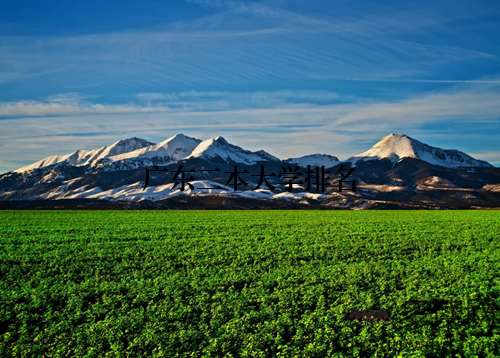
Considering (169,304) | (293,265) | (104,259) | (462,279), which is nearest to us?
(169,304)

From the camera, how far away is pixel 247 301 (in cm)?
1580

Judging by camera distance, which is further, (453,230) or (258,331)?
(453,230)

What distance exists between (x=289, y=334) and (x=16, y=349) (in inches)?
323

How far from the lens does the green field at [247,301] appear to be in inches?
493

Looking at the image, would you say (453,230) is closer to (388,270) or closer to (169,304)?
(388,270)

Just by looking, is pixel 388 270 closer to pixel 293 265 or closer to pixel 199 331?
pixel 293 265

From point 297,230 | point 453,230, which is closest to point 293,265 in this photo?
point 297,230

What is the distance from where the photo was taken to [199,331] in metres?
13.4

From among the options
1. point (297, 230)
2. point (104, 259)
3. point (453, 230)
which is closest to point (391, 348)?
point (104, 259)

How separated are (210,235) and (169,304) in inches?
781

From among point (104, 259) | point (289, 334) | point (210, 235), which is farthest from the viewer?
point (210, 235)

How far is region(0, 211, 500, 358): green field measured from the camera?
12531 mm

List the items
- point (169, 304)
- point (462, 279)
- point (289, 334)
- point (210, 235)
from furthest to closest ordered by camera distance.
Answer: point (210, 235)
point (462, 279)
point (169, 304)
point (289, 334)

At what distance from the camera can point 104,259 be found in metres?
24.4
